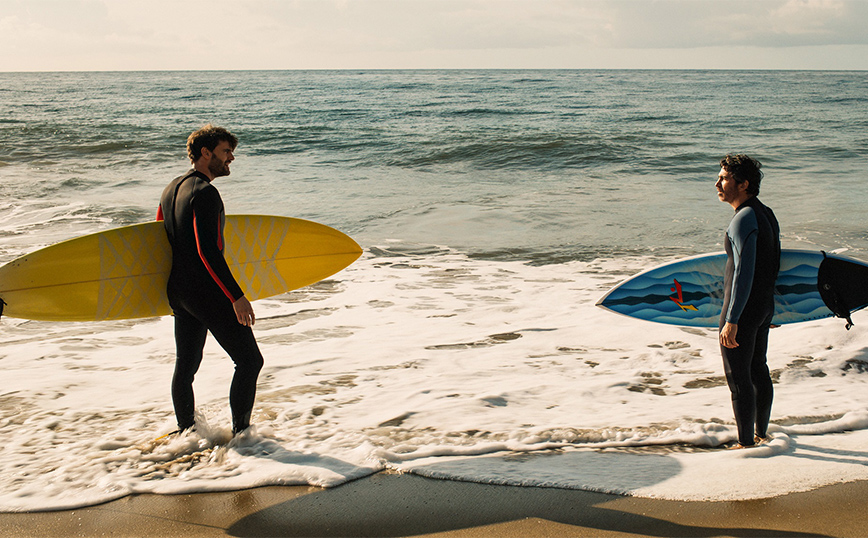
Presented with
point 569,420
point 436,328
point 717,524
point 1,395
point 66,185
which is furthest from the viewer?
point 66,185

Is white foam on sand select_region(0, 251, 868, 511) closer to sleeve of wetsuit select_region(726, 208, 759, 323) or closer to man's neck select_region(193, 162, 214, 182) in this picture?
sleeve of wetsuit select_region(726, 208, 759, 323)

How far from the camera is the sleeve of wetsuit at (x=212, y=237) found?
265 centimetres

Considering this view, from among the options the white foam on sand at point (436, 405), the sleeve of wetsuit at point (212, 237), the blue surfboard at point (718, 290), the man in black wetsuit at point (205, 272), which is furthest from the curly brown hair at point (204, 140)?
the blue surfboard at point (718, 290)

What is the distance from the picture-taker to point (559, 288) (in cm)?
651

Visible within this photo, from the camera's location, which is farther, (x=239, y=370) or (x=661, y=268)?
(x=661, y=268)

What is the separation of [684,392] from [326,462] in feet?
7.19

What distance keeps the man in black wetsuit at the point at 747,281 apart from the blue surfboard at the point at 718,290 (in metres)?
0.95

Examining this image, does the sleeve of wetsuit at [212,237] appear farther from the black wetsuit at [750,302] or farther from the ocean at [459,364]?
the black wetsuit at [750,302]

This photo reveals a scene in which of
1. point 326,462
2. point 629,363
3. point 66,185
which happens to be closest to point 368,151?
point 66,185

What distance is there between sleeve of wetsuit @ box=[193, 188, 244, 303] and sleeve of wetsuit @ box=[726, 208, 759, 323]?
6.70 ft

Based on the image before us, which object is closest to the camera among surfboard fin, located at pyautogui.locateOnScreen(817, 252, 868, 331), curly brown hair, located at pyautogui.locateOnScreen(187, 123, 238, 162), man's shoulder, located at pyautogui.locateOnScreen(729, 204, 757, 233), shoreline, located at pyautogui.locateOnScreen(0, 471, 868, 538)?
shoreline, located at pyautogui.locateOnScreen(0, 471, 868, 538)

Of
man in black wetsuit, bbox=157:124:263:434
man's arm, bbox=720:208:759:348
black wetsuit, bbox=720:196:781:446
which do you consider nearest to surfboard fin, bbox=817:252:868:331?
black wetsuit, bbox=720:196:781:446

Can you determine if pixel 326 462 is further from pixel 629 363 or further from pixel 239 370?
pixel 629 363

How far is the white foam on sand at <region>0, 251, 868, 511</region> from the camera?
8.85 feet
